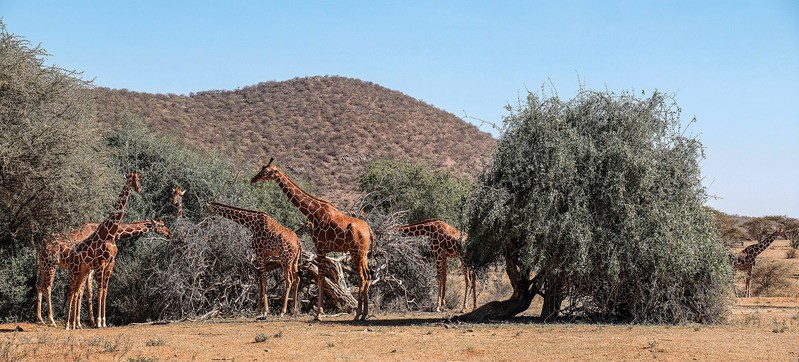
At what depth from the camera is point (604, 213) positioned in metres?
15.8

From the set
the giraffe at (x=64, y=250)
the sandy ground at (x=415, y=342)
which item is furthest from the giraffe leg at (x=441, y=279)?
the giraffe at (x=64, y=250)

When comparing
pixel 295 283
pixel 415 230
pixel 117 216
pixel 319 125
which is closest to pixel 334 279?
pixel 295 283

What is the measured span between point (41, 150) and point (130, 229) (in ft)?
11.4

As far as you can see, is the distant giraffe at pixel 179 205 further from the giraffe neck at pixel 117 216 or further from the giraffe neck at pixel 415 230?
the giraffe neck at pixel 415 230

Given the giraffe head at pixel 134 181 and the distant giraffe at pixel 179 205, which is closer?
the giraffe head at pixel 134 181

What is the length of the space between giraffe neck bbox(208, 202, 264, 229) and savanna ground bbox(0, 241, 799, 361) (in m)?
2.25

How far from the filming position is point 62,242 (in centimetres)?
1728

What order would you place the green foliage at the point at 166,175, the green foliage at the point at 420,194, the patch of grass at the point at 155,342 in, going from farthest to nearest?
the green foliage at the point at 420,194 → the green foliage at the point at 166,175 → the patch of grass at the point at 155,342

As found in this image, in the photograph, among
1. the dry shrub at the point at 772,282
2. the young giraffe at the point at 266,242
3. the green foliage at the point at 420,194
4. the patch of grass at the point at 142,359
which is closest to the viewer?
the patch of grass at the point at 142,359

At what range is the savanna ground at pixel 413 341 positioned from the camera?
38.7 ft

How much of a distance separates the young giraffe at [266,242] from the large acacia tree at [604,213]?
163 inches

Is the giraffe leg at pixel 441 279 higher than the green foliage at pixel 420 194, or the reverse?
the green foliage at pixel 420 194

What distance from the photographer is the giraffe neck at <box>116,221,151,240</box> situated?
57.1 ft

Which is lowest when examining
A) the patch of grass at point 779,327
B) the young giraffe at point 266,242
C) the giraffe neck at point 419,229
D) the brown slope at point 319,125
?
the patch of grass at point 779,327
